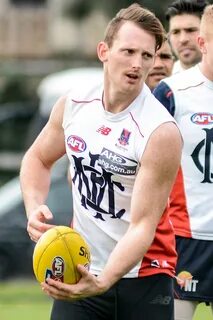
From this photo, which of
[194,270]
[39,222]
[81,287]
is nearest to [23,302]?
[194,270]

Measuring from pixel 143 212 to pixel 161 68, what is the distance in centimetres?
210

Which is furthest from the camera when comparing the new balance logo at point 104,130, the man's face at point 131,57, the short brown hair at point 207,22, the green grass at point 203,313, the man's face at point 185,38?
the green grass at point 203,313

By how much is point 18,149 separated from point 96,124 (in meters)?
26.2

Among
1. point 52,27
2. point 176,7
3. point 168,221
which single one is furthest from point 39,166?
point 52,27

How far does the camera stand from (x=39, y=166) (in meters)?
7.81

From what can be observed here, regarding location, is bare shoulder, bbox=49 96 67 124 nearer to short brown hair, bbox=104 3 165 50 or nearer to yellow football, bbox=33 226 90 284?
short brown hair, bbox=104 3 165 50

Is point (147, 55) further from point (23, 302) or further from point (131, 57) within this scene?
point (23, 302)

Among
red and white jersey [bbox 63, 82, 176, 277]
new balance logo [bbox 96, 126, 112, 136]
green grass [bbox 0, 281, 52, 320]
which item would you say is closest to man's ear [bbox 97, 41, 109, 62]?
red and white jersey [bbox 63, 82, 176, 277]

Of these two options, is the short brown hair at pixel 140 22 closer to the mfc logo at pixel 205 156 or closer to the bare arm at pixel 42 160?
the bare arm at pixel 42 160

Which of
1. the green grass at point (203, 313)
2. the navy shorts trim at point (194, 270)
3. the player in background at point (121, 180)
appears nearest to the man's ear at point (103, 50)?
the player in background at point (121, 180)

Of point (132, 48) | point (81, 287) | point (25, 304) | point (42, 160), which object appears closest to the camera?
point (81, 287)

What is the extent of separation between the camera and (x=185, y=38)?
360 inches

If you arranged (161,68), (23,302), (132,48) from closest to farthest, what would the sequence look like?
(132,48)
(161,68)
(23,302)

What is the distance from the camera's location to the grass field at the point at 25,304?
51.7ft
